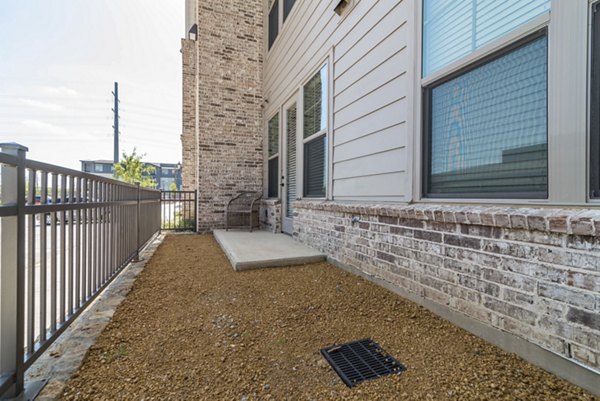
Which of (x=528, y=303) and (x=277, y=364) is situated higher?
(x=528, y=303)

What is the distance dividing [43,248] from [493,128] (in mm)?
2543

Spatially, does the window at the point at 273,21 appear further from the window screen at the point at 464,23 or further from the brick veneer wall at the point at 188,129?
the window screen at the point at 464,23

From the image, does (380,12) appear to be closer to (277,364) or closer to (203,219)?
(277,364)

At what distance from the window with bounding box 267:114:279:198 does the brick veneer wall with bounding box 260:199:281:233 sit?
0.30 metres

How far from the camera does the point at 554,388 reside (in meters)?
1.19

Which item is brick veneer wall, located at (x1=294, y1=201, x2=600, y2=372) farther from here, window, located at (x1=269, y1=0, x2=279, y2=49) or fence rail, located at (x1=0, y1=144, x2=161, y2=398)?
window, located at (x1=269, y1=0, x2=279, y2=49)

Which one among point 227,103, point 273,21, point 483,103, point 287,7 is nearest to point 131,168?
point 227,103

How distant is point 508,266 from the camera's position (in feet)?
4.78

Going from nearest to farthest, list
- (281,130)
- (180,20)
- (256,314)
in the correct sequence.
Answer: (256,314) < (281,130) < (180,20)

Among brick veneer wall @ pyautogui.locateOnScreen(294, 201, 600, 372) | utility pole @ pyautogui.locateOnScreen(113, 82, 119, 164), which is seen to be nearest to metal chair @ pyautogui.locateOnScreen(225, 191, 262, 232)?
brick veneer wall @ pyautogui.locateOnScreen(294, 201, 600, 372)

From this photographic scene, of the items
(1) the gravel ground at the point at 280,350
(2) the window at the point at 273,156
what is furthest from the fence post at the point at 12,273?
(2) the window at the point at 273,156

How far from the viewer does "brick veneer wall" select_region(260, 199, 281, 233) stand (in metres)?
5.48

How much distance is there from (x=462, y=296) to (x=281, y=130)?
4588 millimetres

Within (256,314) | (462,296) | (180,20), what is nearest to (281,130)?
(256,314)
